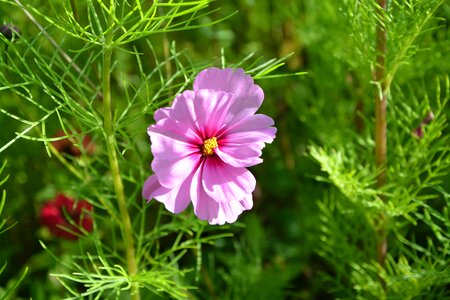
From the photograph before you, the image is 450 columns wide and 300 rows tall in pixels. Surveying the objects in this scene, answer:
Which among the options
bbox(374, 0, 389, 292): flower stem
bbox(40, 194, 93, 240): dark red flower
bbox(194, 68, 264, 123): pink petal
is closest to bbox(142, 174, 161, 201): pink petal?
bbox(194, 68, 264, 123): pink petal

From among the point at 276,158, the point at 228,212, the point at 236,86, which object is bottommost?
the point at 276,158

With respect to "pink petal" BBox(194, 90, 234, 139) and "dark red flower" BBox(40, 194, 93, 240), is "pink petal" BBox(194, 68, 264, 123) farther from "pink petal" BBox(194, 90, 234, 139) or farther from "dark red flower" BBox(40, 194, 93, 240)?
"dark red flower" BBox(40, 194, 93, 240)

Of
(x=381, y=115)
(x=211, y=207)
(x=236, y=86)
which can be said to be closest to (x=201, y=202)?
(x=211, y=207)

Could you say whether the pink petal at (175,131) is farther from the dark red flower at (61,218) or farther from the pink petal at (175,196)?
the dark red flower at (61,218)

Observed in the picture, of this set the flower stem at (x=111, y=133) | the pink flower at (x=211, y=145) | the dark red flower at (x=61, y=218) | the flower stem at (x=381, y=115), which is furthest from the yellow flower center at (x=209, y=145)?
the dark red flower at (x=61, y=218)

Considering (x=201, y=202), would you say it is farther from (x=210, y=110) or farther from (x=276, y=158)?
(x=276, y=158)

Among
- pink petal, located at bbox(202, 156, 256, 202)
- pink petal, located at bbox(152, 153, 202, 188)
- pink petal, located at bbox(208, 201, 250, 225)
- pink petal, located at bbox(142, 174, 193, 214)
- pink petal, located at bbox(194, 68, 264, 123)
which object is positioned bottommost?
pink petal, located at bbox(208, 201, 250, 225)
